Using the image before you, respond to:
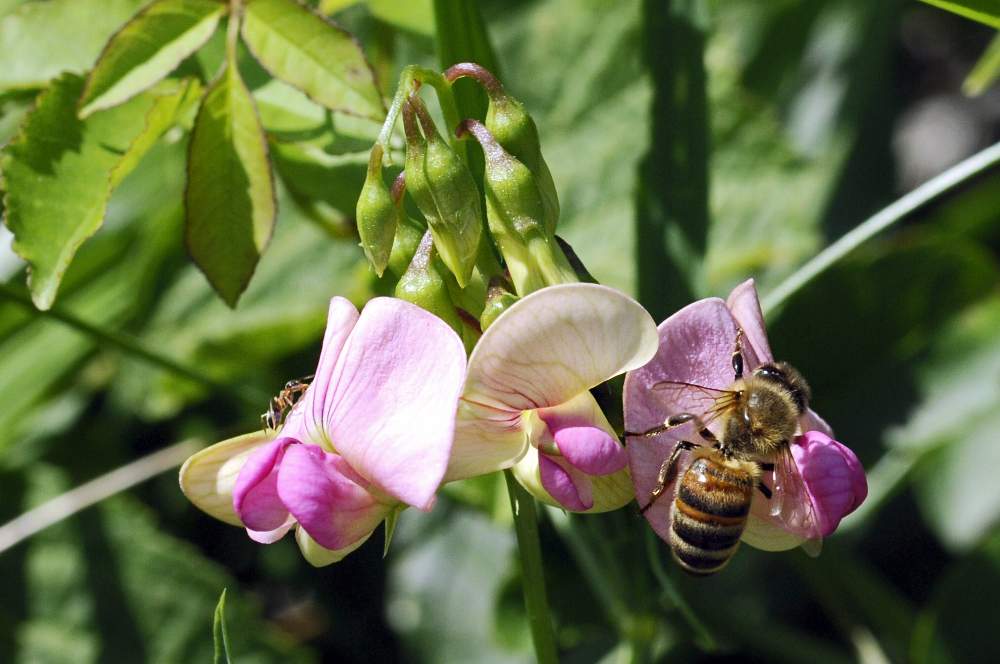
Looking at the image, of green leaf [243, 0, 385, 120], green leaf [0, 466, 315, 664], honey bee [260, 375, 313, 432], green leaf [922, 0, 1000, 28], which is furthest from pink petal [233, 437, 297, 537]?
green leaf [0, 466, 315, 664]

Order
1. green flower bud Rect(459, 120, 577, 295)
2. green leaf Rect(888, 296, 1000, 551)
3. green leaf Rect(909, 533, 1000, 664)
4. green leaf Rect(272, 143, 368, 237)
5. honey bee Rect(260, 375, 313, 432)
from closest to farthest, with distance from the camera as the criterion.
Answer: green flower bud Rect(459, 120, 577, 295), honey bee Rect(260, 375, 313, 432), green leaf Rect(272, 143, 368, 237), green leaf Rect(909, 533, 1000, 664), green leaf Rect(888, 296, 1000, 551)

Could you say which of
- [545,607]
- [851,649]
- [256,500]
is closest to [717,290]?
[851,649]

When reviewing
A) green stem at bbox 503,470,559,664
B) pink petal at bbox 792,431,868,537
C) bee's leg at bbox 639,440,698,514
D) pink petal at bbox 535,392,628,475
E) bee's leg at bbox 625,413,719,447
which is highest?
pink petal at bbox 535,392,628,475

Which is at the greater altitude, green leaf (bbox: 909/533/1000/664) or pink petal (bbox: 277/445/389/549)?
pink petal (bbox: 277/445/389/549)

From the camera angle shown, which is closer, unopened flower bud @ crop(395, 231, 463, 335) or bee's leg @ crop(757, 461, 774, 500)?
unopened flower bud @ crop(395, 231, 463, 335)

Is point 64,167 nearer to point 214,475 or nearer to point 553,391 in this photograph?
point 214,475

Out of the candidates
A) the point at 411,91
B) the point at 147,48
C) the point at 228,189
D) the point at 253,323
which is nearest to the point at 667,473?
the point at 411,91

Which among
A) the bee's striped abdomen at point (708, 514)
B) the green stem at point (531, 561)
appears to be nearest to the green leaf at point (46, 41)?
the green stem at point (531, 561)

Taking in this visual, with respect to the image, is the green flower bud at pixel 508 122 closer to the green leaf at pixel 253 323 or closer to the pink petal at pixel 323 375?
the pink petal at pixel 323 375

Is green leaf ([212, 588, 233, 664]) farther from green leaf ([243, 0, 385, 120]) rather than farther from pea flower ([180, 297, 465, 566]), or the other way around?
green leaf ([243, 0, 385, 120])
